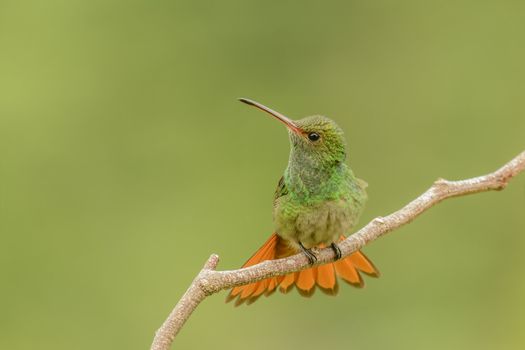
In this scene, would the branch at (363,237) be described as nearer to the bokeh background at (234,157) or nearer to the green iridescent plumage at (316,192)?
the green iridescent plumage at (316,192)

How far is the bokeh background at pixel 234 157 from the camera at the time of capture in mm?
6500

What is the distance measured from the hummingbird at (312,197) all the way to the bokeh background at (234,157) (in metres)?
2.75

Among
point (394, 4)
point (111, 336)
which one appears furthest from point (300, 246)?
point (394, 4)

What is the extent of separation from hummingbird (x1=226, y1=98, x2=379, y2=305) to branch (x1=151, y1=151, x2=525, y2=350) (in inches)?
4.5

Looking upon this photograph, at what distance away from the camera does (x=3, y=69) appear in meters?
7.36

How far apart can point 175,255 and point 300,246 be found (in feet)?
11.5

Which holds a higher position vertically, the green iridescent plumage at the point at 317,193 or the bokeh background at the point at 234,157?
the bokeh background at the point at 234,157

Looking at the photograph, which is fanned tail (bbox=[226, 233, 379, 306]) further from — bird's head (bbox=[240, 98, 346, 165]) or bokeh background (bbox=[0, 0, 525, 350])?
bokeh background (bbox=[0, 0, 525, 350])

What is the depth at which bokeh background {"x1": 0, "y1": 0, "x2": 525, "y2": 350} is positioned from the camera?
6500 millimetres

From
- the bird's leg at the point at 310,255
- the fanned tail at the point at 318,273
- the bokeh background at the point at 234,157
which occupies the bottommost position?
the bird's leg at the point at 310,255

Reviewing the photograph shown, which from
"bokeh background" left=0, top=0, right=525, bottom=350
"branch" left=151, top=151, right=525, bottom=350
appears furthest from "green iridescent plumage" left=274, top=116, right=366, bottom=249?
"bokeh background" left=0, top=0, right=525, bottom=350

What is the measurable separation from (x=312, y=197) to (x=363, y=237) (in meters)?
0.49

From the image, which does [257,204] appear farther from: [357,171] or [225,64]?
[225,64]

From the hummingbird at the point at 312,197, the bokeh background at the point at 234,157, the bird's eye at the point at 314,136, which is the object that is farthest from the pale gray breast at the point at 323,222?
the bokeh background at the point at 234,157
